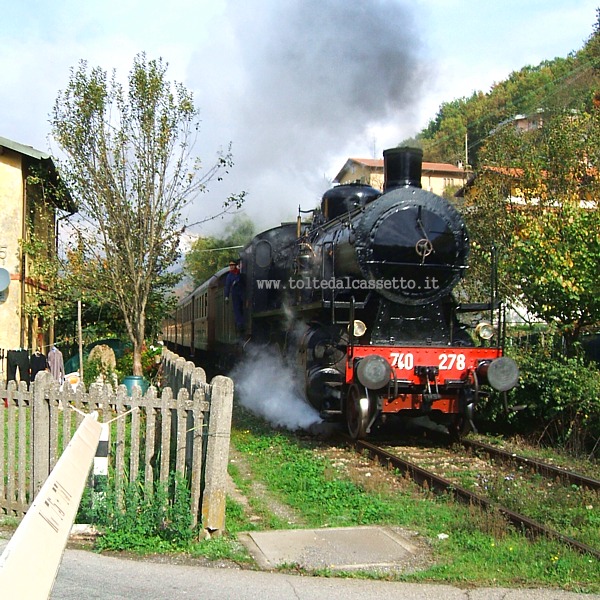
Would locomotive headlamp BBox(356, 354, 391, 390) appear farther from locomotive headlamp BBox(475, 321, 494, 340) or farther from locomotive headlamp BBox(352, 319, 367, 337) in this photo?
locomotive headlamp BBox(475, 321, 494, 340)

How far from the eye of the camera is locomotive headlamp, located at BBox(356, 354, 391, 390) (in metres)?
8.63

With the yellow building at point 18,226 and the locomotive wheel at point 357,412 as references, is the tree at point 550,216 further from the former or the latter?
the yellow building at point 18,226

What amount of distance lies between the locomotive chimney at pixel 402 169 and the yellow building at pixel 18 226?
9082mm

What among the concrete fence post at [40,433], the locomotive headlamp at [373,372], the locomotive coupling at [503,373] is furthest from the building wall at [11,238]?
the locomotive coupling at [503,373]

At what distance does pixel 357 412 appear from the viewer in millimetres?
9234

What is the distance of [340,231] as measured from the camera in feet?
34.0

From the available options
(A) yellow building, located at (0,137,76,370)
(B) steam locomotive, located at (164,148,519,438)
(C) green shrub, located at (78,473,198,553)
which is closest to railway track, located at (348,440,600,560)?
(B) steam locomotive, located at (164,148,519,438)

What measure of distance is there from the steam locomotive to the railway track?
1.27ft

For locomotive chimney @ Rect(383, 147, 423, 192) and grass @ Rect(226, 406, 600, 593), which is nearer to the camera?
grass @ Rect(226, 406, 600, 593)

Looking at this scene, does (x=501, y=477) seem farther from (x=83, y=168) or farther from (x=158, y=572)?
(x=83, y=168)

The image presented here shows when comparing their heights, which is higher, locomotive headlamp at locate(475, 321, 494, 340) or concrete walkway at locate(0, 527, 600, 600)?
locomotive headlamp at locate(475, 321, 494, 340)

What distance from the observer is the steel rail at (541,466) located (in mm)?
7402

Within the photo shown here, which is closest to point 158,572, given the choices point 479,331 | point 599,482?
point 599,482

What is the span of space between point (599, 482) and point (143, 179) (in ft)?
34.0
